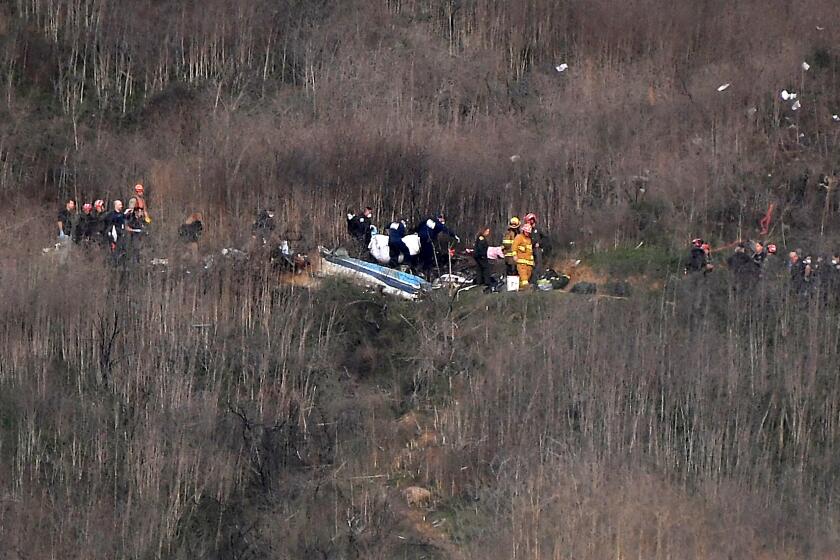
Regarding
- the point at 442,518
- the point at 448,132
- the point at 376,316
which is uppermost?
the point at 448,132

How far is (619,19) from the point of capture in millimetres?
29453

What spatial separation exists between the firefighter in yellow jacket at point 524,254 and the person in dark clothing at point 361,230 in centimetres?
223

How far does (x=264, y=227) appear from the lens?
23141 mm

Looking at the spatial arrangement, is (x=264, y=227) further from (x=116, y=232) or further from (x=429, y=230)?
(x=429, y=230)

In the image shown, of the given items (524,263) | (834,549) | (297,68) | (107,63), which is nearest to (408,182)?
(524,263)

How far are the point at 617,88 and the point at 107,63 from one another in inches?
347

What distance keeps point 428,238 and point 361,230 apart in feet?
3.97

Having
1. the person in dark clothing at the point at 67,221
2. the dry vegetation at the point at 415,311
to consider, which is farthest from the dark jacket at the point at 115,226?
the person in dark clothing at the point at 67,221

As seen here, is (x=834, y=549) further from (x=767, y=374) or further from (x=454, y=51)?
(x=454, y=51)

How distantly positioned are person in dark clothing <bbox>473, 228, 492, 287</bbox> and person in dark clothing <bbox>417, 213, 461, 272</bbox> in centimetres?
55

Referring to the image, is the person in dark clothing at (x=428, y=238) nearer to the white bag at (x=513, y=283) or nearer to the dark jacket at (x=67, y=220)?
the white bag at (x=513, y=283)

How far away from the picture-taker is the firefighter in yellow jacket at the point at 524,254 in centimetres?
2188

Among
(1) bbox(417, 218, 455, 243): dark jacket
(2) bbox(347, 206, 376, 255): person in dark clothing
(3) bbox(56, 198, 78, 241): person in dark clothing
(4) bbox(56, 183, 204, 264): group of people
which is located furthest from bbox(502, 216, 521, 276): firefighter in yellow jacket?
(3) bbox(56, 198, 78, 241): person in dark clothing

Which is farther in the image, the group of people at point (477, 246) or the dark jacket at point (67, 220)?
the dark jacket at point (67, 220)
